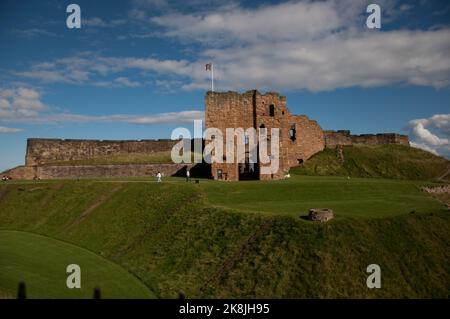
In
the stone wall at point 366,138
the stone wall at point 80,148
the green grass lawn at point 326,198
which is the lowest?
the green grass lawn at point 326,198

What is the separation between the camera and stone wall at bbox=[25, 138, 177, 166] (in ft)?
161

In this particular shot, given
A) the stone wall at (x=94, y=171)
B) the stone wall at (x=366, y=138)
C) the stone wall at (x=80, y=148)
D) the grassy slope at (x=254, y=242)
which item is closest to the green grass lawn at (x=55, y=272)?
the grassy slope at (x=254, y=242)

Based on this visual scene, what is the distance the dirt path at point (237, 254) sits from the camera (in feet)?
61.7

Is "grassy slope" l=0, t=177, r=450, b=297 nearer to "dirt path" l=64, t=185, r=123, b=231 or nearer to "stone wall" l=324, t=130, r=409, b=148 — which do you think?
"dirt path" l=64, t=185, r=123, b=231

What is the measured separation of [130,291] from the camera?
17609 millimetres

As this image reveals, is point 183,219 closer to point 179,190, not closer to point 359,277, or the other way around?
point 179,190

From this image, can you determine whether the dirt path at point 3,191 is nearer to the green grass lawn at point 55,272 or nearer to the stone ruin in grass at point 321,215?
the green grass lawn at point 55,272

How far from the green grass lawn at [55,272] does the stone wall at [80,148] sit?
26.5 meters

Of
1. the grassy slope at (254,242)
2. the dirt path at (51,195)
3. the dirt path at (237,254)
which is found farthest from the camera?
the dirt path at (51,195)

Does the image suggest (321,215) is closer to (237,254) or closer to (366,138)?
(237,254)

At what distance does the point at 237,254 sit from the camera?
2027 cm
